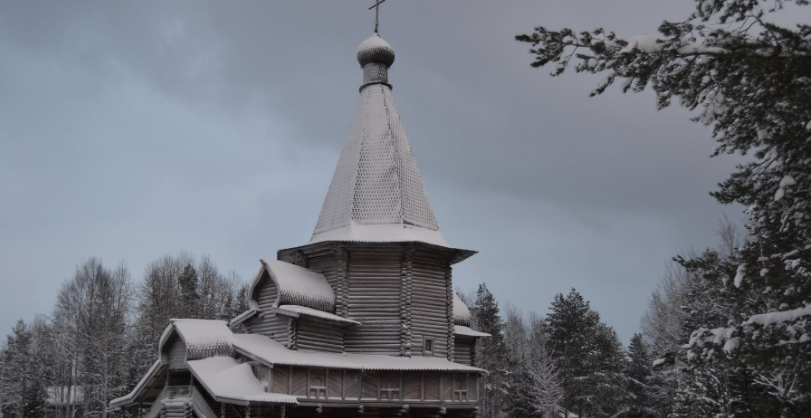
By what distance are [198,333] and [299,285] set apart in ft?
12.5

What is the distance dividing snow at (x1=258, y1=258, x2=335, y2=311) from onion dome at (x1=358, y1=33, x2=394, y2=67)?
10.6 metres

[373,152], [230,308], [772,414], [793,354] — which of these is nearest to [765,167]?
[793,354]

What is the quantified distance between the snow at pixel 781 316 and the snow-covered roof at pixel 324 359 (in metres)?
14.3

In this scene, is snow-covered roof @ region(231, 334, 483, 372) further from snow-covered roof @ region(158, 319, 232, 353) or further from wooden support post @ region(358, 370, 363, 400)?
snow-covered roof @ region(158, 319, 232, 353)

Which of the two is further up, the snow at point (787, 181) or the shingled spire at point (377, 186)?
the shingled spire at point (377, 186)

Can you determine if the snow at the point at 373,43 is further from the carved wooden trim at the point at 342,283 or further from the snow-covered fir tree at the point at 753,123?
the snow-covered fir tree at the point at 753,123

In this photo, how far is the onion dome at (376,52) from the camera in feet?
95.0

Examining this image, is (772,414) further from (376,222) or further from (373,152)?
(373,152)

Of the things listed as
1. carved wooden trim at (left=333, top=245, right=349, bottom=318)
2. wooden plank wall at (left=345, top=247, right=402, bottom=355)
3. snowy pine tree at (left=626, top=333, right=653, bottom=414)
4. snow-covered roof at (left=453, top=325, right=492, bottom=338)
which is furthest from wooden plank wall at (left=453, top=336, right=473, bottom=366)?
snowy pine tree at (left=626, top=333, right=653, bottom=414)

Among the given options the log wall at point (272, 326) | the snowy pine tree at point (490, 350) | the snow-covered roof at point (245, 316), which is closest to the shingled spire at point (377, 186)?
the log wall at point (272, 326)

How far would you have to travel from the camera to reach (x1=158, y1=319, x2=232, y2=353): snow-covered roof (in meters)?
21.9

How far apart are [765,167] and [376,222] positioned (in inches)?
655

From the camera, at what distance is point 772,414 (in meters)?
8.73

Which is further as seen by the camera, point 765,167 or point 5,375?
point 5,375
